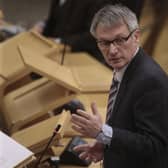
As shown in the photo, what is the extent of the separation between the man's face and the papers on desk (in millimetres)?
383

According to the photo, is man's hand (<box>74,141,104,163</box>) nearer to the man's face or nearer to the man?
the man

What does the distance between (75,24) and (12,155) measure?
1.65 m

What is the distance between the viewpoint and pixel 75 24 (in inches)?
114

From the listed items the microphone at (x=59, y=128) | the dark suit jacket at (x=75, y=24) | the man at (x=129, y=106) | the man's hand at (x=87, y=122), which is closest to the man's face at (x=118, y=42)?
the man at (x=129, y=106)

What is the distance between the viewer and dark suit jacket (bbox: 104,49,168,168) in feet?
4.26

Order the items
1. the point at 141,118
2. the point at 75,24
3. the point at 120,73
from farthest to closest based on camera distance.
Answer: the point at 75,24 < the point at 120,73 < the point at 141,118

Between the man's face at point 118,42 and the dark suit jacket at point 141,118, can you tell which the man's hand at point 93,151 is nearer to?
the dark suit jacket at point 141,118

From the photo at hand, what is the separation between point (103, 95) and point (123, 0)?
0.71 meters

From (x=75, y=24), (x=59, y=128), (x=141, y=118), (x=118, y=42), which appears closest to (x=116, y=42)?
(x=118, y=42)

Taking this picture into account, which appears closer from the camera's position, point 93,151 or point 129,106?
point 129,106

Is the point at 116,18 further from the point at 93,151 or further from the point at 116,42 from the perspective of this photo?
the point at 93,151

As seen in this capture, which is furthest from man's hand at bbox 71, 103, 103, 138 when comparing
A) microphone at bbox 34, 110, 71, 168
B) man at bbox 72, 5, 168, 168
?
microphone at bbox 34, 110, 71, 168

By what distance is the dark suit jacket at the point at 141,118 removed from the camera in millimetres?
1299

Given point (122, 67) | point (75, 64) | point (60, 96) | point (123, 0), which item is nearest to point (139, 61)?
point (122, 67)
